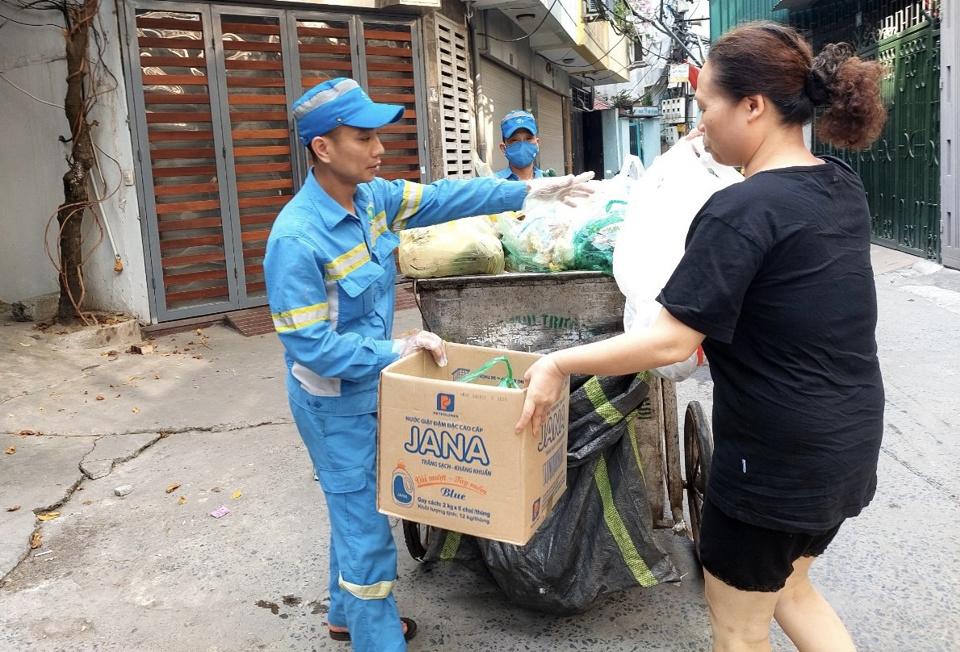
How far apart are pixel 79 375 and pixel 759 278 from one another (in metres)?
5.42

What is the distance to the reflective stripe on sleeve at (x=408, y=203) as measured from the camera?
106 inches

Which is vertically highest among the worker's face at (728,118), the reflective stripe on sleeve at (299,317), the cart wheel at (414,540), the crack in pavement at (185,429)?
the worker's face at (728,118)

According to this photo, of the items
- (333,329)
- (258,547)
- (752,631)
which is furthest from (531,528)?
(258,547)

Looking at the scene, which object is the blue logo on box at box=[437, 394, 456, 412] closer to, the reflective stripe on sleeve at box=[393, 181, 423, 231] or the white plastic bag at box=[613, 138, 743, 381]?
the white plastic bag at box=[613, 138, 743, 381]

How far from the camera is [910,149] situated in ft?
29.9

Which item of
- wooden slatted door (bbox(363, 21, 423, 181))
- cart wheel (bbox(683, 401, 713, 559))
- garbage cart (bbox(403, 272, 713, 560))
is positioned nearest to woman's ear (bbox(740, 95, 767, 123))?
garbage cart (bbox(403, 272, 713, 560))

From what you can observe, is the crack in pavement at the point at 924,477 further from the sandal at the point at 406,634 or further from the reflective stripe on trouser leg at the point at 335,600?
the reflective stripe on trouser leg at the point at 335,600

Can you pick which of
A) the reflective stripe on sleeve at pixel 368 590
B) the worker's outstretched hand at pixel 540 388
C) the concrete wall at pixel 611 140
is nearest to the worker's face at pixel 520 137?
the reflective stripe on sleeve at pixel 368 590

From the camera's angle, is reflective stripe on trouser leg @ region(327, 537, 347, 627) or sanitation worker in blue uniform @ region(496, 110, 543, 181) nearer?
reflective stripe on trouser leg @ region(327, 537, 347, 627)

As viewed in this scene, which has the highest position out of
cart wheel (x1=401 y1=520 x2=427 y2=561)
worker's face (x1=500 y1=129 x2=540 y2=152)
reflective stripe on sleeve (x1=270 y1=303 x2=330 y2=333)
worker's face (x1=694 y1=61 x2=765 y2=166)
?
worker's face (x1=500 y1=129 x2=540 y2=152)

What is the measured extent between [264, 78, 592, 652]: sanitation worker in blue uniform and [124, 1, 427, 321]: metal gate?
5.21 m

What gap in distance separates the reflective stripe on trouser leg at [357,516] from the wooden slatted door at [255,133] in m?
5.50

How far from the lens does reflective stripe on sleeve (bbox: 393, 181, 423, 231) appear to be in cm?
269

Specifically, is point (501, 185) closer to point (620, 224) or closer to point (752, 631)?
point (620, 224)
